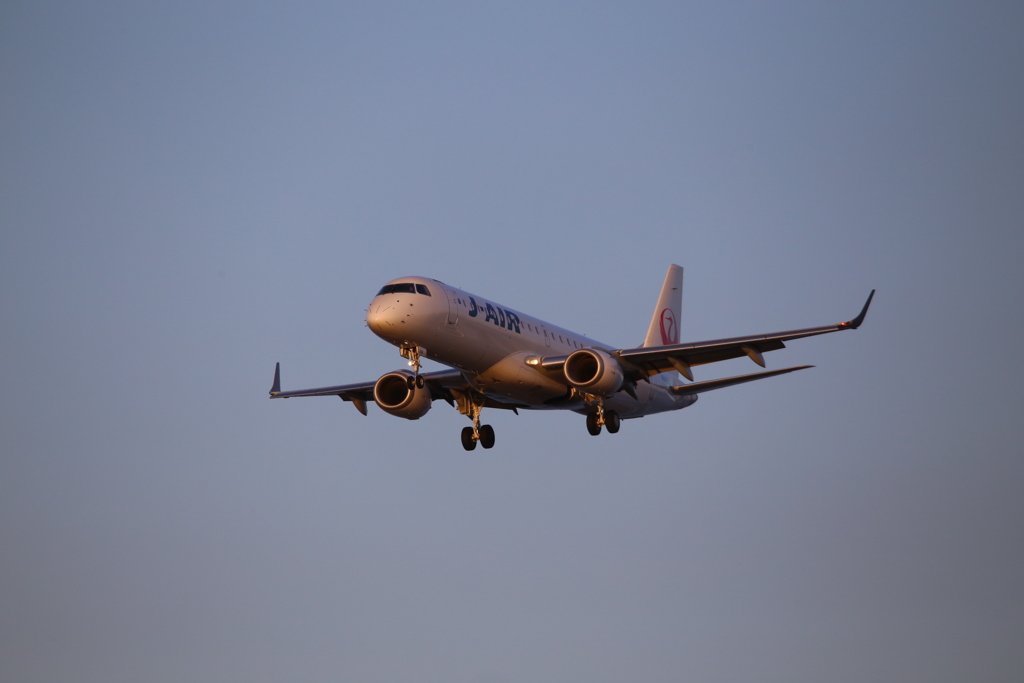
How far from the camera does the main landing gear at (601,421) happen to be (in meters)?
44.6

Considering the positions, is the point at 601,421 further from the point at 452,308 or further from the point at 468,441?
the point at 452,308

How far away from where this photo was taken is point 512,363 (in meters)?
41.4

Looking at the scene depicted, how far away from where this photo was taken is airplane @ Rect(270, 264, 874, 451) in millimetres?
38344

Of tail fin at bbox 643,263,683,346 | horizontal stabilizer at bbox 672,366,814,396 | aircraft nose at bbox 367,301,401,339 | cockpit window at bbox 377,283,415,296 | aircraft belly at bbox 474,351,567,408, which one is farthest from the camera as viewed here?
tail fin at bbox 643,263,683,346

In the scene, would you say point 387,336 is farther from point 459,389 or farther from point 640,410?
point 640,410

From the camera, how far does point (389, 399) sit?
4466cm

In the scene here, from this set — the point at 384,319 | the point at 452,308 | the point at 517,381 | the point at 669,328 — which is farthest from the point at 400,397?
the point at 669,328

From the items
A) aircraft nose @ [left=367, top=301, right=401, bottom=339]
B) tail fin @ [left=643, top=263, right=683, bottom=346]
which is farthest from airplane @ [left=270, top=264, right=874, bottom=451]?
tail fin @ [left=643, top=263, right=683, bottom=346]

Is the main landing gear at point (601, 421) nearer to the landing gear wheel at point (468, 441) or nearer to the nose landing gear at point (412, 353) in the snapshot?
the landing gear wheel at point (468, 441)

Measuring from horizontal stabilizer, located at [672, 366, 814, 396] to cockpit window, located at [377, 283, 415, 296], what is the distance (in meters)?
13.5

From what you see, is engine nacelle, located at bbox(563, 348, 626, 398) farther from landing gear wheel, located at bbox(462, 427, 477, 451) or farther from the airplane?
landing gear wheel, located at bbox(462, 427, 477, 451)

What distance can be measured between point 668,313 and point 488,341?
18.4 m

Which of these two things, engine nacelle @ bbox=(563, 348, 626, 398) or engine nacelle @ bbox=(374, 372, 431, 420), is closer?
engine nacelle @ bbox=(563, 348, 626, 398)

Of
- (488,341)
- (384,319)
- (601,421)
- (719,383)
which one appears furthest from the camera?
(719,383)
